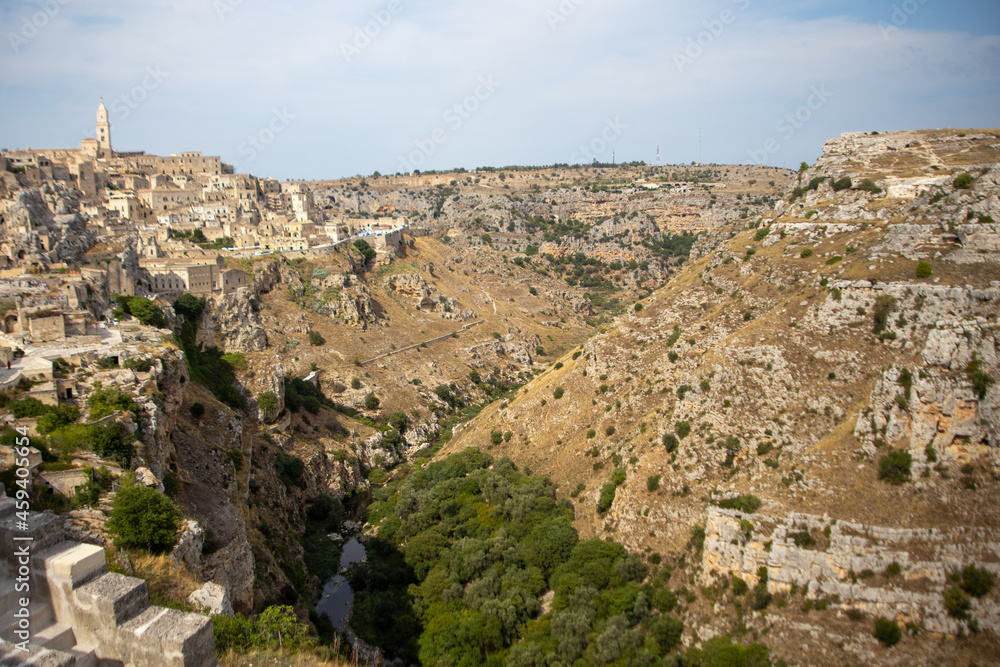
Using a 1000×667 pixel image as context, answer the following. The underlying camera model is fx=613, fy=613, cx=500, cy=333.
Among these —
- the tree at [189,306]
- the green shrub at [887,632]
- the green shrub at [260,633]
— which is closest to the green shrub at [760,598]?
the green shrub at [887,632]

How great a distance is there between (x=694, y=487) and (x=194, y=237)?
184 feet

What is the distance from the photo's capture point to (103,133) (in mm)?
78250

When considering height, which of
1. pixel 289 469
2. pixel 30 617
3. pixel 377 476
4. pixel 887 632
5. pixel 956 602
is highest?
pixel 30 617

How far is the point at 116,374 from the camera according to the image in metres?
20.6

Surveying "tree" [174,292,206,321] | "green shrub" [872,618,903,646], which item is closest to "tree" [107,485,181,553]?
"green shrub" [872,618,903,646]

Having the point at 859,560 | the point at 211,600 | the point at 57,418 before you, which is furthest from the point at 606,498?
the point at 57,418

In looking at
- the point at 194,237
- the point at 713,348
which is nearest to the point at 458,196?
the point at 194,237

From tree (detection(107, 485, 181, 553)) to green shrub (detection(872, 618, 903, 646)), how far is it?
19.1m

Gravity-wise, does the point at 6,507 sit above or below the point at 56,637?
above

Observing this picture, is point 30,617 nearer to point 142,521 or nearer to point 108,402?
point 142,521

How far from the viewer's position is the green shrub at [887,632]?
1681 centimetres

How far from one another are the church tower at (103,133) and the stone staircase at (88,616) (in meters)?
83.1

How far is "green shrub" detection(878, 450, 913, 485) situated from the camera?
19.6m

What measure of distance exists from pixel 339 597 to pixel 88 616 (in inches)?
957
